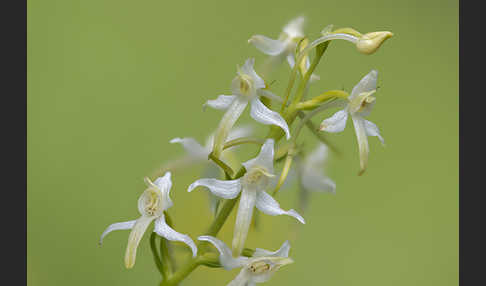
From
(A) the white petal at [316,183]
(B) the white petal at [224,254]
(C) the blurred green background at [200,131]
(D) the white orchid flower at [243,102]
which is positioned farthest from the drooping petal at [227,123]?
(C) the blurred green background at [200,131]

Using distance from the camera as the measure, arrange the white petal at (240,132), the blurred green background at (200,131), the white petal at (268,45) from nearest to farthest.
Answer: the white petal at (268,45) < the white petal at (240,132) < the blurred green background at (200,131)

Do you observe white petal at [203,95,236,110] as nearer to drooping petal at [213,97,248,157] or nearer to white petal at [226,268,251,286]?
drooping petal at [213,97,248,157]

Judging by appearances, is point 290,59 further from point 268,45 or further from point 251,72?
point 251,72

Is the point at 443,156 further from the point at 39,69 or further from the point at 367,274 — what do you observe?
the point at 39,69

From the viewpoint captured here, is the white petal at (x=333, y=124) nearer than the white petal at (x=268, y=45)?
Yes

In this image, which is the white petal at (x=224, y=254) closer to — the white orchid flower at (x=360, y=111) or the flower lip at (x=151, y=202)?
the flower lip at (x=151, y=202)
